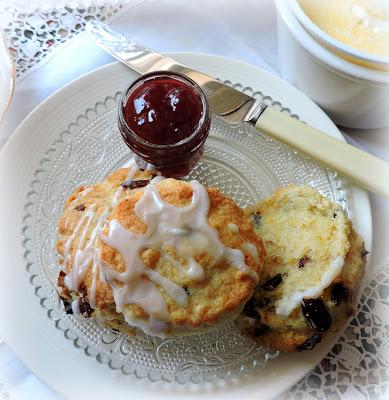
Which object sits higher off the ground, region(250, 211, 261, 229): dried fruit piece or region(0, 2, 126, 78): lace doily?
region(0, 2, 126, 78): lace doily

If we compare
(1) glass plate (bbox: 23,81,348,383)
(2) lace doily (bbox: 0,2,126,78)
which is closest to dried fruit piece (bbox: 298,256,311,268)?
(1) glass plate (bbox: 23,81,348,383)

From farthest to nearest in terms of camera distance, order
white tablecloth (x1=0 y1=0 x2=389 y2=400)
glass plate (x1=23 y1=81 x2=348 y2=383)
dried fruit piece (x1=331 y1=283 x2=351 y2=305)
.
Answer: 1. white tablecloth (x1=0 y1=0 x2=389 y2=400)
2. glass plate (x1=23 y1=81 x2=348 y2=383)
3. dried fruit piece (x1=331 y1=283 x2=351 y2=305)

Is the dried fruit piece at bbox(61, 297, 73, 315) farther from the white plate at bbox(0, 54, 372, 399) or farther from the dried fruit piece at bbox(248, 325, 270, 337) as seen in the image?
the dried fruit piece at bbox(248, 325, 270, 337)

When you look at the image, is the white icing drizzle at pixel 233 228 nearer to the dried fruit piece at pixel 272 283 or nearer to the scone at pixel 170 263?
the scone at pixel 170 263

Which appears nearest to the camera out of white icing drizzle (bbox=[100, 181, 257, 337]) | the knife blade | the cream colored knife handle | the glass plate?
white icing drizzle (bbox=[100, 181, 257, 337])

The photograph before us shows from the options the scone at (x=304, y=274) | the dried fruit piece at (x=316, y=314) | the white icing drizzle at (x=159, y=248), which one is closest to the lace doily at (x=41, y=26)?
the white icing drizzle at (x=159, y=248)

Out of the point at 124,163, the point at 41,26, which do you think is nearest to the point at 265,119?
the point at 124,163

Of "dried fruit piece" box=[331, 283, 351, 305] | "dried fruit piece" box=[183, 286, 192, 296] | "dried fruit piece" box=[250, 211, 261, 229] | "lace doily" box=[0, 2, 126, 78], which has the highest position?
"lace doily" box=[0, 2, 126, 78]
